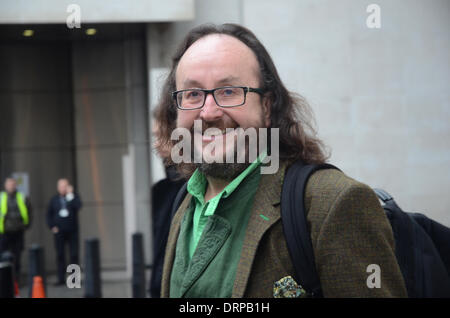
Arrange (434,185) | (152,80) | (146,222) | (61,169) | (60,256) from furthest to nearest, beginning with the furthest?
1. (61,169)
2. (146,222)
3. (60,256)
4. (152,80)
5. (434,185)

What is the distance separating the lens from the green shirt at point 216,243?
2018 millimetres

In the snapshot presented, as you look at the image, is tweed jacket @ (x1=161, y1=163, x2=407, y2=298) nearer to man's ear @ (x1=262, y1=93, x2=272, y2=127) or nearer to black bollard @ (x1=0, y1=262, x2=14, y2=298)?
man's ear @ (x1=262, y1=93, x2=272, y2=127)

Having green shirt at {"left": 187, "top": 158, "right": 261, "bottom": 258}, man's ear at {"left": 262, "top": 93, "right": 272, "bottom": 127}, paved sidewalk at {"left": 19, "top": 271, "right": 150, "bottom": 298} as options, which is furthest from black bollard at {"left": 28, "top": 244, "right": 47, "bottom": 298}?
man's ear at {"left": 262, "top": 93, "right": 272, "bottom": 127}

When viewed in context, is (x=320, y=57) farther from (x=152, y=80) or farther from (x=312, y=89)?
(x=152, y=80)

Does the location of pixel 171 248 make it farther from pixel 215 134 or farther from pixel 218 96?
pixel 218 96

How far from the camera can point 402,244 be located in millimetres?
2146

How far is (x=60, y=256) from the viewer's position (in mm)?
10664

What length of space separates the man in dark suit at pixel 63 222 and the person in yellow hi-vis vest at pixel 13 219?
44cm

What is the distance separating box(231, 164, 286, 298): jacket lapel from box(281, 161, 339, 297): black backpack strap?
0.19 feet

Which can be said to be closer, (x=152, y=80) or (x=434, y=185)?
(x=434, y=185)

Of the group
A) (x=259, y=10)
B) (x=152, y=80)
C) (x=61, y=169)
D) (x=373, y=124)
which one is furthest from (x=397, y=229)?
(x=61, y=169)

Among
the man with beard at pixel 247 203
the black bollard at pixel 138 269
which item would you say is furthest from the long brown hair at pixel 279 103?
the black bollard at pixel 138 269

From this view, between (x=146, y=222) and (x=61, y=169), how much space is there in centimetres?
260

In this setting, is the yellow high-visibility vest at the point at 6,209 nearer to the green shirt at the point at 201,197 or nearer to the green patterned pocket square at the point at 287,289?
the green shirt at the point at 201,197
